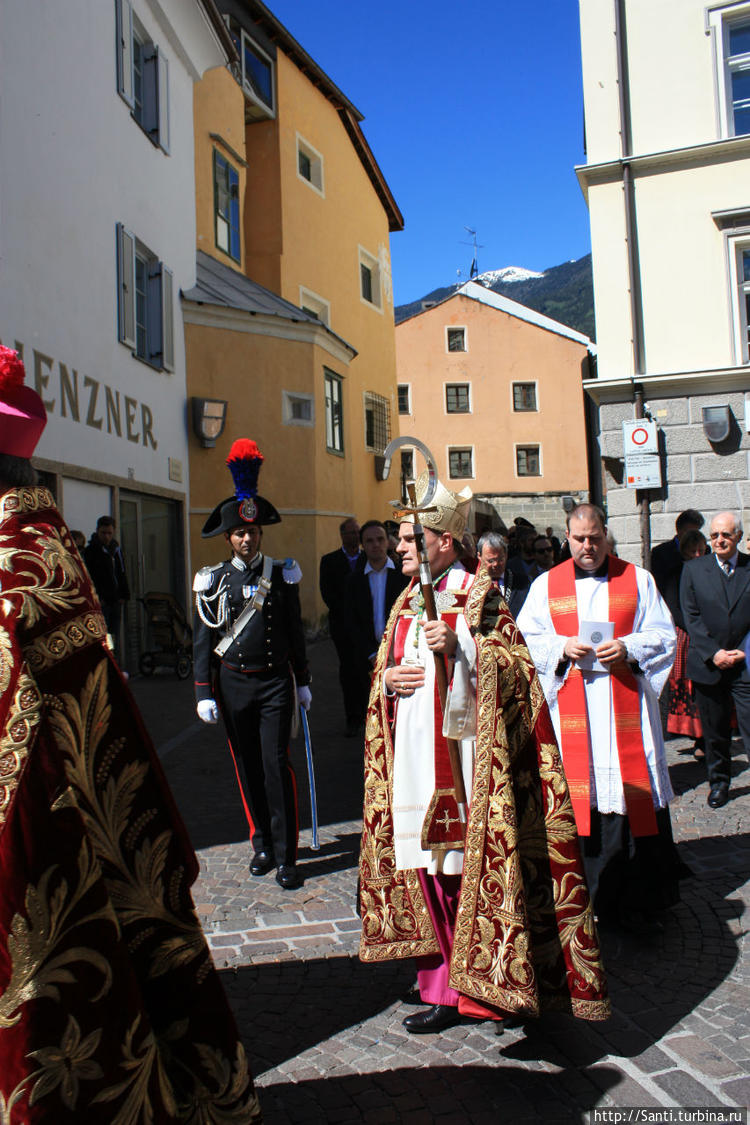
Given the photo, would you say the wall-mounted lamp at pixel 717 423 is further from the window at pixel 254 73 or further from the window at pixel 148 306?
Answer: the window at pixel 254 73

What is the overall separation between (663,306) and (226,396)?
775 cm

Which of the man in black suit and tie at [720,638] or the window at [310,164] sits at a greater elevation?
the window at [310,164]

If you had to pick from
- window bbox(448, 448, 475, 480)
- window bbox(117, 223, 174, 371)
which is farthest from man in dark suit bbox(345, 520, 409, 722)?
window bbox(448, 448, 475, 480)

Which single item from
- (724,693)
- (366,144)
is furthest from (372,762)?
(366,144)

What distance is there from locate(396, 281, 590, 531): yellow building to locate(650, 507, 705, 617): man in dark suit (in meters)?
32.4

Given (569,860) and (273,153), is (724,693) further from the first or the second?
(273,153)

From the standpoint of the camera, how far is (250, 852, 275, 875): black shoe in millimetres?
5215

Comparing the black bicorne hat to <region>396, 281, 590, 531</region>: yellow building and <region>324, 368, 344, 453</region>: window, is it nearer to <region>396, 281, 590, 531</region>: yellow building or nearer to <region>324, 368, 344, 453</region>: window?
<region>324, 368, 344, 453</region>: window

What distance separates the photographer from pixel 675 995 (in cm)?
363

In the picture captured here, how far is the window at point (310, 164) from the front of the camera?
76.6 ft

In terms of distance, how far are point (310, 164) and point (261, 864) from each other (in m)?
22.3

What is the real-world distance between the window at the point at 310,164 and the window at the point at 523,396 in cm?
1892

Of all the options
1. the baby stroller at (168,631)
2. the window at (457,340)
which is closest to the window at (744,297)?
the baby stroller at (168,631)

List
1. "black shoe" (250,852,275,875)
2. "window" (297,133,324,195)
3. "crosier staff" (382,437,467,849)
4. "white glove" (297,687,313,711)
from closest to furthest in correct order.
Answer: "crosier staff" (382,437,467,849), "black shoe" (250,852,275,875), "white glove" (297,687,313,711), "window" (297,133,324,195)
